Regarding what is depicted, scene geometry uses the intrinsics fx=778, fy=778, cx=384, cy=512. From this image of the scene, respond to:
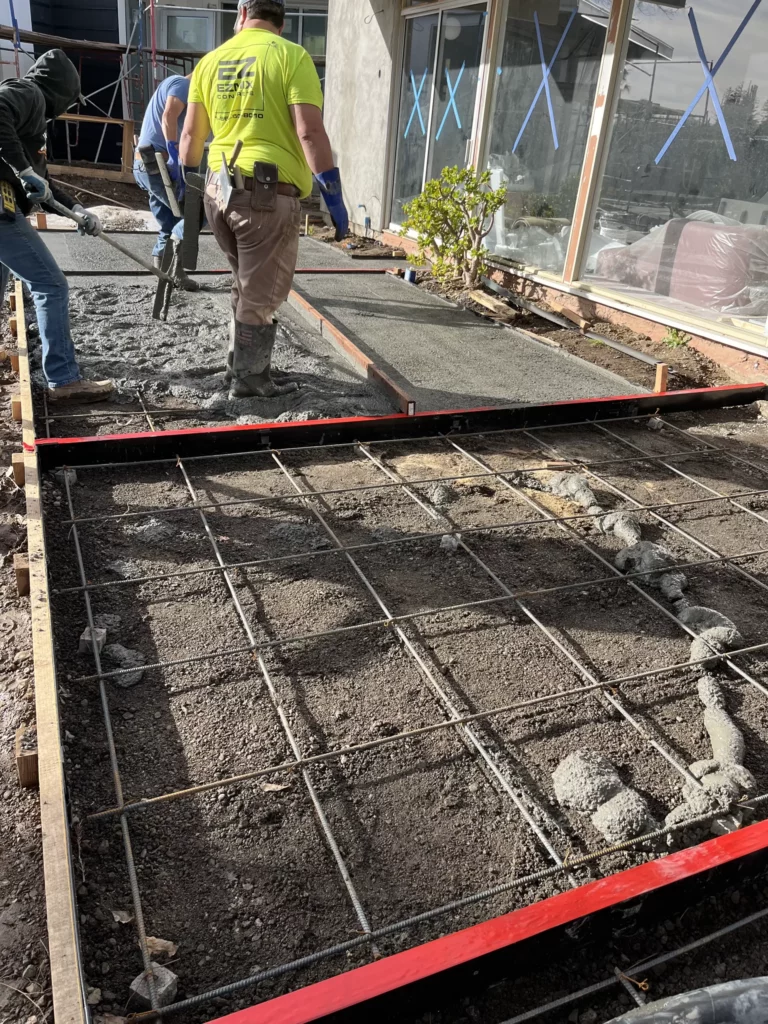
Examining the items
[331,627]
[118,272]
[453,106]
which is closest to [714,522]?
[331,627]

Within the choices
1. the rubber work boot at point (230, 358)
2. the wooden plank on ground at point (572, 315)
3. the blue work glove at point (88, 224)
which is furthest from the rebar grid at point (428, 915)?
the wooden plank on ground at point (572, 315)

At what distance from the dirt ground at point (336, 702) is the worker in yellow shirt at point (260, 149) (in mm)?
1000

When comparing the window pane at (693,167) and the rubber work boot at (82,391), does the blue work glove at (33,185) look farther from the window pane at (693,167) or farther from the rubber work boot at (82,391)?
the window pane at (693,167)

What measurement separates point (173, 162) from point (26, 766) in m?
4.52

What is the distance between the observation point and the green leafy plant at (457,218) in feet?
21.0

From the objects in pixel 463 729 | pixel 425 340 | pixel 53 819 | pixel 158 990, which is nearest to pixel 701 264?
pixel 425 340

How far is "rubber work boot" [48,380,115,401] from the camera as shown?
3.90m

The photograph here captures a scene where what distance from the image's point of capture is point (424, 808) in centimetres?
180

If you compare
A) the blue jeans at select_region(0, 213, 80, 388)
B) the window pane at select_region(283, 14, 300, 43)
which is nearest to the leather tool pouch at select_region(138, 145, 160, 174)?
the blue jeans at select_region(0, 213, 80, 388)

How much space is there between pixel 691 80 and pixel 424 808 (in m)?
5.11

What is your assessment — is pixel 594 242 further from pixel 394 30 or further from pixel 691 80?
pixel 394 30

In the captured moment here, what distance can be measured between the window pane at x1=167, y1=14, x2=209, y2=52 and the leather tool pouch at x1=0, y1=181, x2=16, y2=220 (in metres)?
12.4

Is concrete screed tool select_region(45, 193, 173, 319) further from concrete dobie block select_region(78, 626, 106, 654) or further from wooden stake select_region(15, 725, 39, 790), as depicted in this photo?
wooden stake select_region(15, 725, 39, 790)

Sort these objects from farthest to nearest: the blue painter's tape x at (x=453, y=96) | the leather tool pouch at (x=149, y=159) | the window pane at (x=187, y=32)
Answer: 1. the window pane at (x=187, y=32)
2. the blue painter's tape x at (x=453, y=96)
3. the leather tool pouch at (x=149, y=159)
